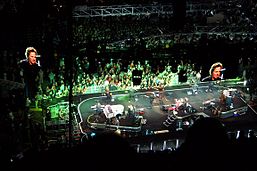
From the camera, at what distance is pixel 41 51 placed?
353 inches

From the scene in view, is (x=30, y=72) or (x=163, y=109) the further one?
(x=163, y=109)

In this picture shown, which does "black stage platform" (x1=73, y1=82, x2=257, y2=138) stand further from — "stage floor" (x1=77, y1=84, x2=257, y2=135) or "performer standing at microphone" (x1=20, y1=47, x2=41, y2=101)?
"performer standing at microphone" (x1=20, y1=47, x2=41, y2=101)

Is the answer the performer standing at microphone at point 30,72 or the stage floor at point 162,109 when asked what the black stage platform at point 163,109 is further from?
the performer standing at microphone at point 30,72

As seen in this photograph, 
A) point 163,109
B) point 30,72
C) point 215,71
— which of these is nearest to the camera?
point 215,71

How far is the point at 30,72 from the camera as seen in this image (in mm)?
10609

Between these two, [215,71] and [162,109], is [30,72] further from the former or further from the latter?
[215,71]

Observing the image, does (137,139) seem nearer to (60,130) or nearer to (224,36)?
(60,130)

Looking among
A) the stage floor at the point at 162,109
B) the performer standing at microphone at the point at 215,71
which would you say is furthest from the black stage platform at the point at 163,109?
the performer standing at microphone at the point at 215,71

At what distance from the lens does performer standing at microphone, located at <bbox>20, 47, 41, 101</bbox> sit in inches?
344

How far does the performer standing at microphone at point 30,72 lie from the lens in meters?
8.74

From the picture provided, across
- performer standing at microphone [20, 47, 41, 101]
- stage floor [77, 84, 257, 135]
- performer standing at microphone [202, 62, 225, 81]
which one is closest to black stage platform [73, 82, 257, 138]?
stage floor [77, 84, 257, 135]

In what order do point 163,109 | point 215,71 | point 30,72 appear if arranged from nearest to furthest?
point 215,71 → point 30,72 → point 163,109

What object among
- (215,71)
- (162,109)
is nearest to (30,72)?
(162,109)

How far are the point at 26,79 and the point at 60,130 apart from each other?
188 centimetres
